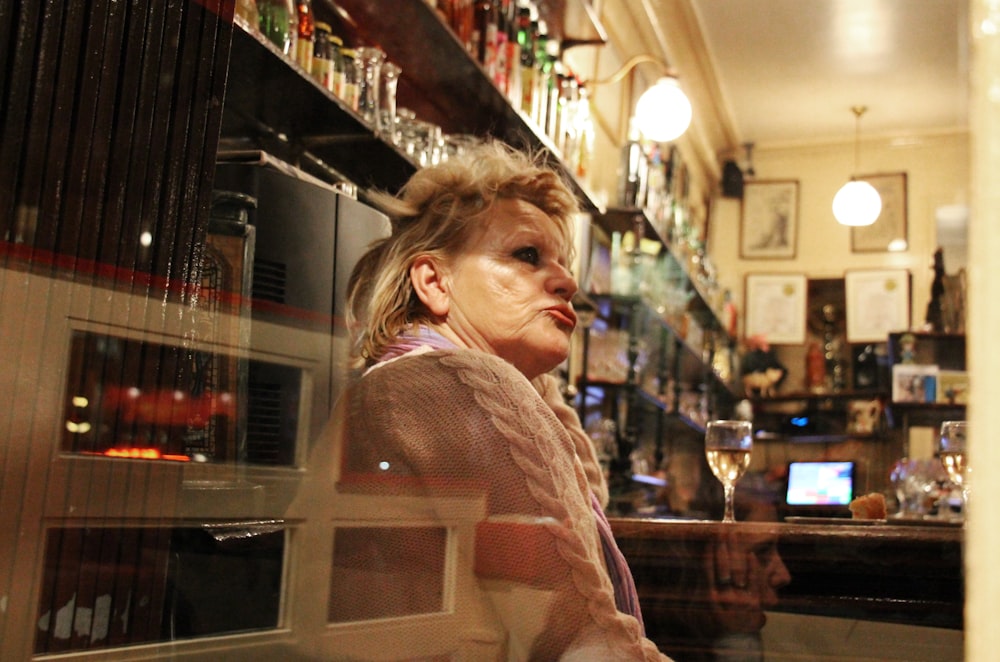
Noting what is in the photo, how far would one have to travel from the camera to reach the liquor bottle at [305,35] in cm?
138

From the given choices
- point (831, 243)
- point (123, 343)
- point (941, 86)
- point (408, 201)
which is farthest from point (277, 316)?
point (831, 243)

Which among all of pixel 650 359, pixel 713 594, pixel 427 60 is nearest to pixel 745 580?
pixel 713 594

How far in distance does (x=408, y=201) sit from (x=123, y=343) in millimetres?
478

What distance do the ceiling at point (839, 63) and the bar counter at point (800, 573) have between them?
270mm

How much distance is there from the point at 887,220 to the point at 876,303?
500 mm

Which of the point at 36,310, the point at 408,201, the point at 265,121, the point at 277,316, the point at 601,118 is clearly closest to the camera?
the point at 36,310

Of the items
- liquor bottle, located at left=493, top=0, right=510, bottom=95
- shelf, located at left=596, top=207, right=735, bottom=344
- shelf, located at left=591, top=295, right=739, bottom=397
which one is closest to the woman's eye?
liquor bottle, located at left=493, top=0, right=510, bottom=95

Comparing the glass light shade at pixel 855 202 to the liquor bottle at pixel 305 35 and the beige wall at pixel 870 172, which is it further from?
the liquor bottle at pixel 305 35

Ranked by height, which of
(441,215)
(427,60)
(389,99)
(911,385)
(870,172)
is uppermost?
(427,60)

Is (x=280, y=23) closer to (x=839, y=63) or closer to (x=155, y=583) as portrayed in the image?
(x=839, y=63)

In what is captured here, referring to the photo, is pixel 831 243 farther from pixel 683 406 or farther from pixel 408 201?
pixel 683 406

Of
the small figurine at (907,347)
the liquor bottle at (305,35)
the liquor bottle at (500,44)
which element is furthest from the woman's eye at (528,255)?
the liquor bottle at (500,44)

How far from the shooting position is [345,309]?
2.74 ft

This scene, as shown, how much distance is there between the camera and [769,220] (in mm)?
2250
